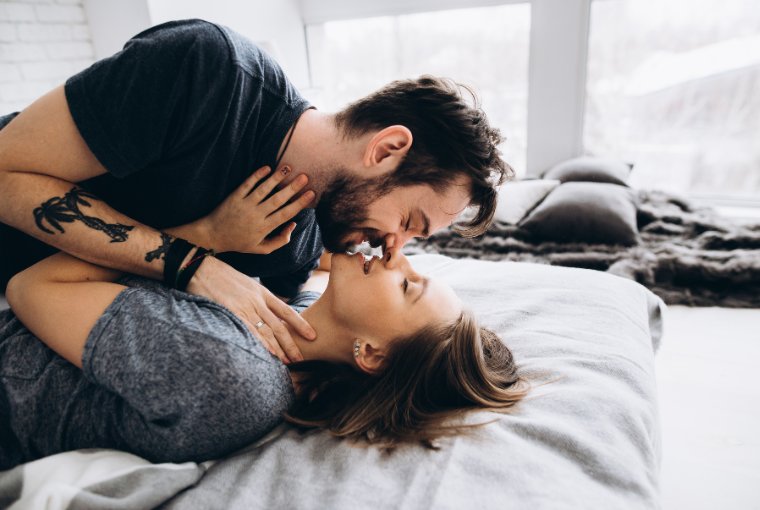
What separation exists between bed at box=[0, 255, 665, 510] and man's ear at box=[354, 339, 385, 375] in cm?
21

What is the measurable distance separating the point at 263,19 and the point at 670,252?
368 cm

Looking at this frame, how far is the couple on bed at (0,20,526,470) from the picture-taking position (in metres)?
0.93

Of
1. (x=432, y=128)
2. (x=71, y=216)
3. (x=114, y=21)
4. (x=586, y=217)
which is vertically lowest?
(x=586, y=217)

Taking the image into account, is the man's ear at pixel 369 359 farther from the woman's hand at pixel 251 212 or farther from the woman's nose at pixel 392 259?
the woman's hand at pixel 251 212

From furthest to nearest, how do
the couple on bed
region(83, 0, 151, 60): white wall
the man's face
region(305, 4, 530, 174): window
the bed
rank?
1. region(305, 4, 530, 174): window
2. region(83, 0, 151, 60): white wall
3. the man's face
4. the couple on bed
5. the bed

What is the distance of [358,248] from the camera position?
2.71 metres

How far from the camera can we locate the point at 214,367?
2.94 ft

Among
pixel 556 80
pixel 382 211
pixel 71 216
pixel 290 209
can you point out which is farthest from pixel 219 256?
pixel 556 80

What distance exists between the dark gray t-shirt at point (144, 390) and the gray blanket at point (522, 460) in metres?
0.10

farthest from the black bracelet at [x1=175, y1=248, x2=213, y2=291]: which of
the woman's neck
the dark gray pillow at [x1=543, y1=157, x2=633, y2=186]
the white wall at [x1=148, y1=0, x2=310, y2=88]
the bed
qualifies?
the dark gray pillow at [x1=543, y1=157, x2=633, y2=186]

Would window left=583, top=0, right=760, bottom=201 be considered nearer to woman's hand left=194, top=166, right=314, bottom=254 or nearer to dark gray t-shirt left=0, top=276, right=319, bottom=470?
woman's hand left=194, top=166, right=314, bottom=254

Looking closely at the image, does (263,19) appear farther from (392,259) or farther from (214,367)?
(214,367)

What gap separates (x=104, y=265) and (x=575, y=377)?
3.90 feet

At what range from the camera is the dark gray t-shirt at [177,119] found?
3.42 ft
